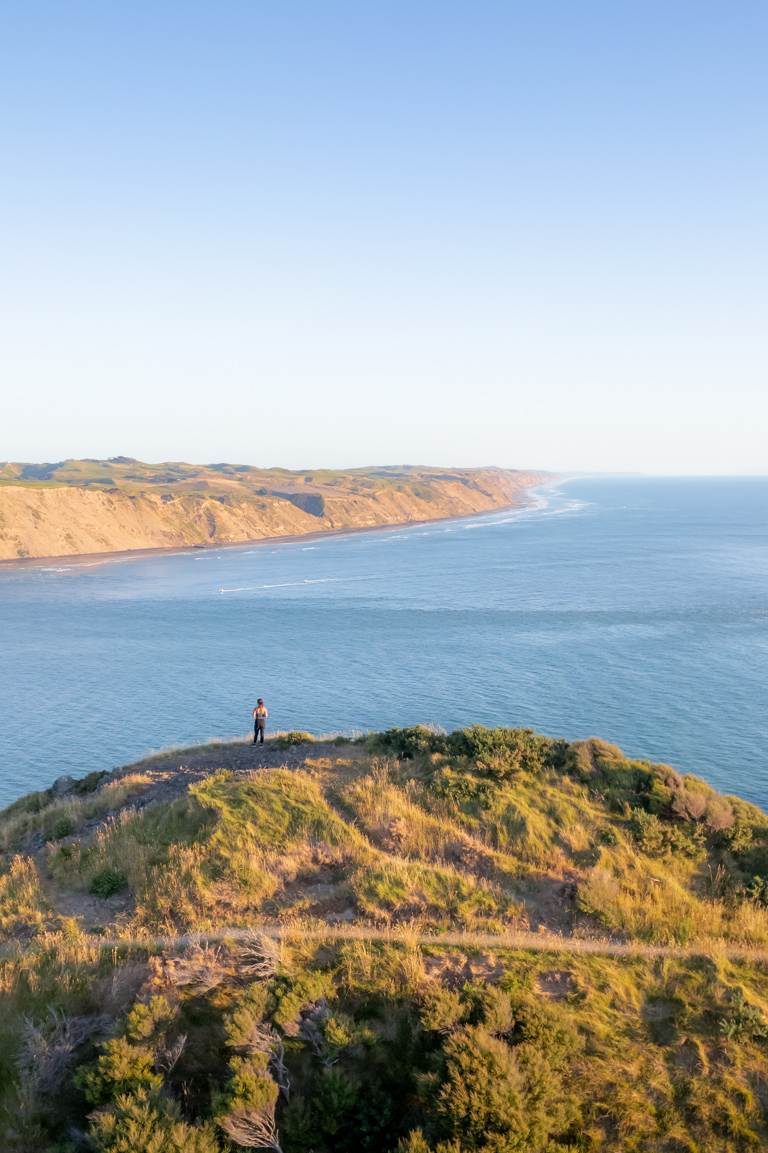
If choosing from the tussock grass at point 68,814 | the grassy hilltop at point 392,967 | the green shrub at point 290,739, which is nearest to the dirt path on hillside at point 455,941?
the grassy hilltop at point 392,967

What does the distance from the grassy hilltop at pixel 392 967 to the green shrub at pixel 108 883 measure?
0.07 metres

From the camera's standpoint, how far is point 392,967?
13.0 m

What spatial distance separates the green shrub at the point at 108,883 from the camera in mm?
16938

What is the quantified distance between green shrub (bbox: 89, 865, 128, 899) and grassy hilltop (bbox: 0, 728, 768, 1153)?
0.23ft

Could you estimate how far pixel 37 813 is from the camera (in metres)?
24.2

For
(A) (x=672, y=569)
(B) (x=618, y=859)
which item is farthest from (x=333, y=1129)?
(A) (x=672, y=569)

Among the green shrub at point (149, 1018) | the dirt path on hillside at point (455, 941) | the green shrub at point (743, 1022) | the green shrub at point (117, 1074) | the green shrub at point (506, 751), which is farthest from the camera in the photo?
the green shrub at point (506, 751)

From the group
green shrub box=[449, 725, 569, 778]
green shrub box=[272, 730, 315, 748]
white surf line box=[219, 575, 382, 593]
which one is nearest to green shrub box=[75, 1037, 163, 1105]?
green shrub box=[449, 725, 569, 778]

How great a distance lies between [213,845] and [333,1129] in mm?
8213

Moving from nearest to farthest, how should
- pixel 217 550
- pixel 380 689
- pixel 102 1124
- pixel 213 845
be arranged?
pixel 102 1124 → pixel 213 845 → pixel 380 689 → pixel 217 550

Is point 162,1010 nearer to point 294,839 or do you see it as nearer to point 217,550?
point 294,839

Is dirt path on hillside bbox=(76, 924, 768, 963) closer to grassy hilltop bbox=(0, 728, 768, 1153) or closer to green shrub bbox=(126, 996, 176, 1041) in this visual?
grassy hilltop bbox=(0, 728, 768, 1153)

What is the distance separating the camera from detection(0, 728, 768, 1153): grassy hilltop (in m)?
10.6

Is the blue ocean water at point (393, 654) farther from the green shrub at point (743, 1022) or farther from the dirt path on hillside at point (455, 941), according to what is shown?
the green shrub at point (743, 1022)
